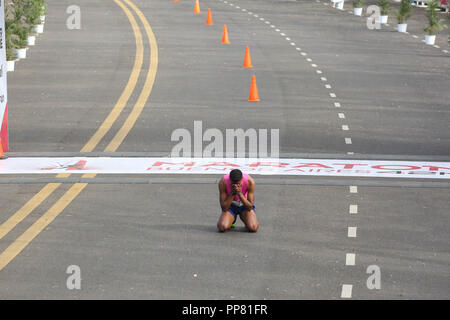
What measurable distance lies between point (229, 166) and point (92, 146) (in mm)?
3586

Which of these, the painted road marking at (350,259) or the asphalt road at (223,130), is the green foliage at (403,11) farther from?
the painted road marking at (350,259)

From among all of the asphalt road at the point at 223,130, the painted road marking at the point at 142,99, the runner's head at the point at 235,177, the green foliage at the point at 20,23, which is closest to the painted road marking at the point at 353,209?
the asphalt road at the point at 223,130

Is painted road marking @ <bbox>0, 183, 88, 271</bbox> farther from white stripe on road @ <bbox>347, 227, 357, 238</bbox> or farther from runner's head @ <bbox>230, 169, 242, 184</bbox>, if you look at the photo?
white stripe on road @ <bbox>347, 227, 357, 238</bbox>

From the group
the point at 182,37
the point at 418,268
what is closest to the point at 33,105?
the point at 182,37

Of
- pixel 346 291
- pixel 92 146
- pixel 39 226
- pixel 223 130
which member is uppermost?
pixel 346 291

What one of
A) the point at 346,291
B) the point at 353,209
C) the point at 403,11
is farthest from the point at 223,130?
the point at 403,11

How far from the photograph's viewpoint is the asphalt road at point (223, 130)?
14.3m

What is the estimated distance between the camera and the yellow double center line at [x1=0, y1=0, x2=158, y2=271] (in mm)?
16250

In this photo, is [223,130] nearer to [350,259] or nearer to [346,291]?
[350,259]

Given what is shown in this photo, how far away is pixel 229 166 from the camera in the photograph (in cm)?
2155

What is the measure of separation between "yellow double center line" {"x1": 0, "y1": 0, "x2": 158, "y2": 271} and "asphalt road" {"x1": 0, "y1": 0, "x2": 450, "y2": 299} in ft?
0.37

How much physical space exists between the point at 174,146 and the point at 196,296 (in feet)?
34.4

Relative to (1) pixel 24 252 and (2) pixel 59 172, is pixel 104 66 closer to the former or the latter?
(2) pixel 59 172

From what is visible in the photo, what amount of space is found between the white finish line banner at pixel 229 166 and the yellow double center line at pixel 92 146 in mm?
862
